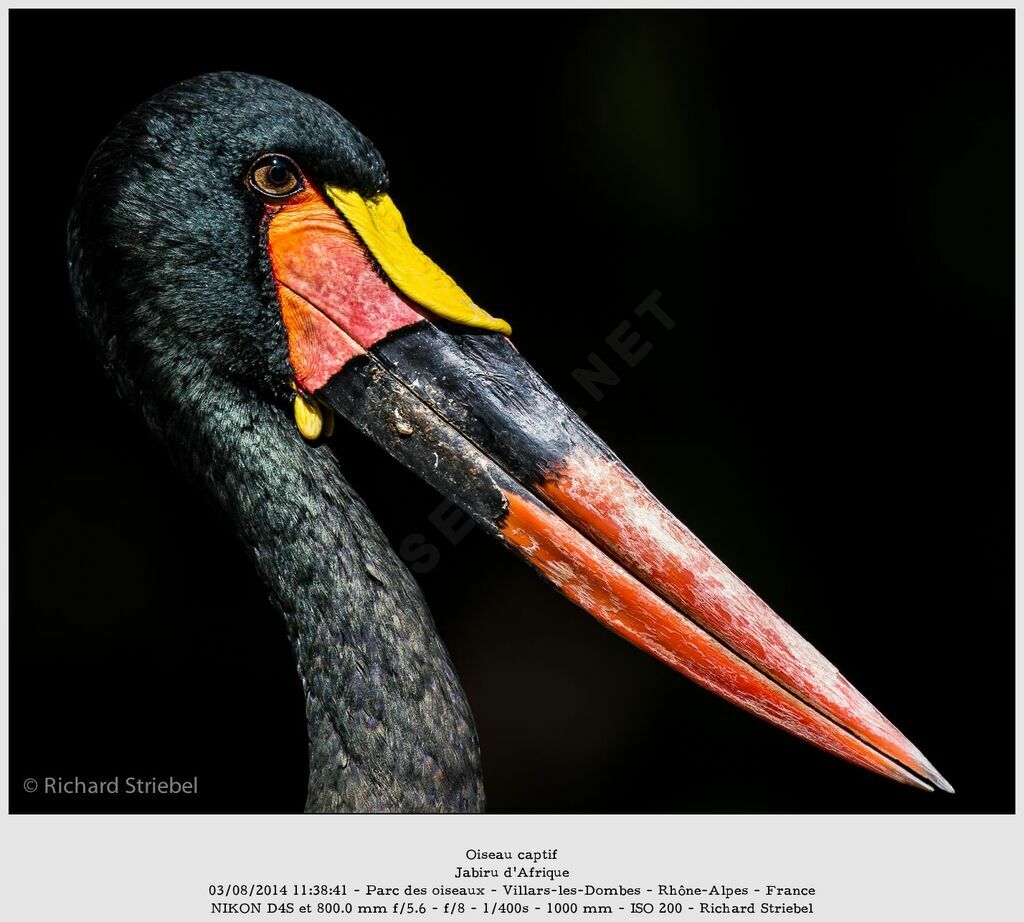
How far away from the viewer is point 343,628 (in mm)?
1809

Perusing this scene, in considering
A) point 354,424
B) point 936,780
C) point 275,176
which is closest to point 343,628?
point 354,424

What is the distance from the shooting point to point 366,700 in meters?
1.78

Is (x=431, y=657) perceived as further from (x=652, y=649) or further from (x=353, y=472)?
(x=353, y=472)

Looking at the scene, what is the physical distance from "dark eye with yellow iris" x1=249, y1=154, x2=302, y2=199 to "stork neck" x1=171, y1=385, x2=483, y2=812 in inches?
13.6

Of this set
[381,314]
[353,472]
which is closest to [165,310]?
[381,314]

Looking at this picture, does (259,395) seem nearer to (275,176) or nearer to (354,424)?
(354,424)

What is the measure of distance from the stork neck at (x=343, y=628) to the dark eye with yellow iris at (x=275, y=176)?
35cm

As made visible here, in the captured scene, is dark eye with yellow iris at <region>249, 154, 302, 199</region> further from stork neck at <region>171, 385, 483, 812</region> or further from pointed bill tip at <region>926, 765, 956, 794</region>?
pointed bill tip at <region>926, 765, 956, 794</region>

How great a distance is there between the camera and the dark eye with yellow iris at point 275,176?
69.9 inches

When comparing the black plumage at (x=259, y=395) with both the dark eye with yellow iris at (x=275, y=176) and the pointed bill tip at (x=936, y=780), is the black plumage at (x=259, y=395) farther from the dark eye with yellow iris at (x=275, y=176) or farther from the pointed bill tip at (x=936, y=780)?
the pointed bill tip at (x=936, y=780)

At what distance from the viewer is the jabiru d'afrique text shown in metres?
1.75

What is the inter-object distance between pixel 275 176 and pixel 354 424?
42cm

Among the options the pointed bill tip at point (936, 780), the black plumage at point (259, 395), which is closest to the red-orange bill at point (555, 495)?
the pointed bill tip at point (936, 780)

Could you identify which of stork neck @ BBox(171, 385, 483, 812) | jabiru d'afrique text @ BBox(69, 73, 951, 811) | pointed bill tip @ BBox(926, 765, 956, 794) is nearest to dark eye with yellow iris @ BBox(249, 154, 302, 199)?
Answer: jabiru d'afrique text @ BBox(69, 73, 951, 811)
